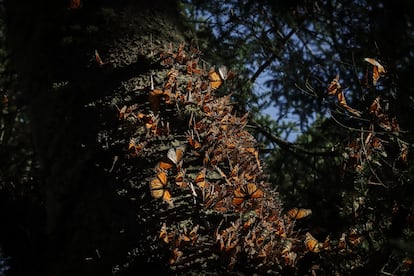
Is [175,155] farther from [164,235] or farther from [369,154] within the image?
[369,154]

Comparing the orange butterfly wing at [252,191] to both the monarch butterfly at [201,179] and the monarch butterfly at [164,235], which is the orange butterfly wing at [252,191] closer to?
the monarch butterfly at [201,179]

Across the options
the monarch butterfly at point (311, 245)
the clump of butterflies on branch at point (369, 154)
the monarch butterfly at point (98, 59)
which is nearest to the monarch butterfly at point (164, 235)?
the monarch butterfly at point (311, 245)

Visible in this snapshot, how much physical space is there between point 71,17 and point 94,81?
21.3 inches

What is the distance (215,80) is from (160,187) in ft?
2.79

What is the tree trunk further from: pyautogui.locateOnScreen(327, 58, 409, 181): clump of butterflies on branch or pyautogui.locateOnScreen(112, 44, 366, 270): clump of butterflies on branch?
pyautogui.locateOnScreen(327, 58, 409, 181): clump of butterflies on branch

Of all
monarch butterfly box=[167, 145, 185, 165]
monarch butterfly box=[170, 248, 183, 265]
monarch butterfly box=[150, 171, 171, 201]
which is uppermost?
monarch butterfly box=[167, 145, 185, 165]

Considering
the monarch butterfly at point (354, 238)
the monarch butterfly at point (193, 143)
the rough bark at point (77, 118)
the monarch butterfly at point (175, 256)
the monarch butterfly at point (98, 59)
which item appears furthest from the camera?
the monarch butterfly at point (98, 59)

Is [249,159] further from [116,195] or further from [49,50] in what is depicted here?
[49,50]

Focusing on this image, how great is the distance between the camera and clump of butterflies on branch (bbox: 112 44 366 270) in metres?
1.73

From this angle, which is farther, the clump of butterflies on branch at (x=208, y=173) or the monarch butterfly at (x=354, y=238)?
the monarch butterfly at (x=354, y=238)

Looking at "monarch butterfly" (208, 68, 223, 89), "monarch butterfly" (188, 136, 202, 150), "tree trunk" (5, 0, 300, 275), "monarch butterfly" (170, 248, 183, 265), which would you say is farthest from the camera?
"monarch butterfly" (208, 68, 223, 89)

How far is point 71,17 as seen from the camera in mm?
2549

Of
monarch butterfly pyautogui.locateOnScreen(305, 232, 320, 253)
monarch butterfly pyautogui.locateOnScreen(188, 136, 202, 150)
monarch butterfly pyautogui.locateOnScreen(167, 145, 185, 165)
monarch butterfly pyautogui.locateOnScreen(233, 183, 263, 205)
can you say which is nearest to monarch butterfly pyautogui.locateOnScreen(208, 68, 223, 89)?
monarch butterfly pyautogui.locateOnScreen(188, 136, 202, 150)

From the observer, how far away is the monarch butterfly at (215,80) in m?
2.44
